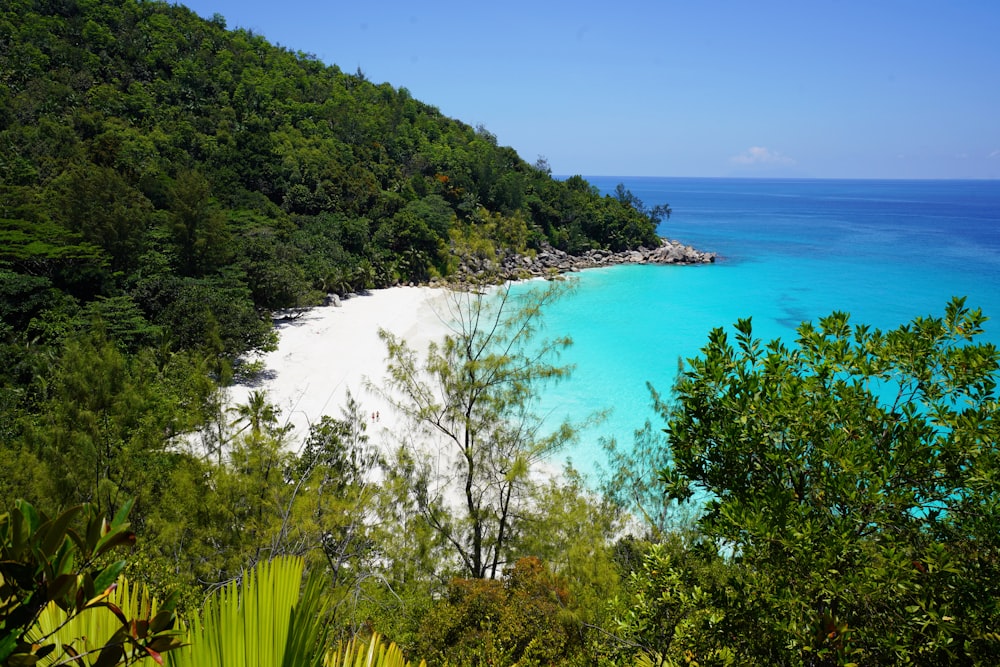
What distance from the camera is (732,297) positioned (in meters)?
31.5

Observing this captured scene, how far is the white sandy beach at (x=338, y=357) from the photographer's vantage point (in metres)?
14.7

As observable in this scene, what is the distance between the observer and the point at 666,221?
7050 cm

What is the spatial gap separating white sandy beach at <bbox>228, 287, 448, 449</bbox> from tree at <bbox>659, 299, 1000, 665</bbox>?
26.5 feet

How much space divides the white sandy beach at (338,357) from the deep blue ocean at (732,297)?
5065mm

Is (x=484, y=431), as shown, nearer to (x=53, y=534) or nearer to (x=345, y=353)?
(x=53, y=534)

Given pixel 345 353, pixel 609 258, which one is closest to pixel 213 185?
pixel 345 353

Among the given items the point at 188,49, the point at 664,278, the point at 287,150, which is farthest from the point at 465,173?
the point at 188,49

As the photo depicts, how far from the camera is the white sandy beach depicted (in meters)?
14.7

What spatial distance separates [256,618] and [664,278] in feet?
120

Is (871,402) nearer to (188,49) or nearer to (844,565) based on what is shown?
(844,565)

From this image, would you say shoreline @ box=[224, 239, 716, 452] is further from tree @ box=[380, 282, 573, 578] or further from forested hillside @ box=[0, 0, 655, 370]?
tree @ box=[380, 282, 573, 578]

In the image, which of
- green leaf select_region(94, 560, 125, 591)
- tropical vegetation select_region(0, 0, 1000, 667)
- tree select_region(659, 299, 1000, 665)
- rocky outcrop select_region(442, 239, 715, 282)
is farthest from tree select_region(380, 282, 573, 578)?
rocky outcrop select_region(442, 239, 715, 282)

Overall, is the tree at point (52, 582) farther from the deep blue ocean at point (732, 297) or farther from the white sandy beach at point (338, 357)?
the white sandy beach at point (338, 357)

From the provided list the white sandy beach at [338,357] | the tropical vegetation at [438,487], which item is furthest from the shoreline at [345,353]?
the tropical vegetation at [438,487]
